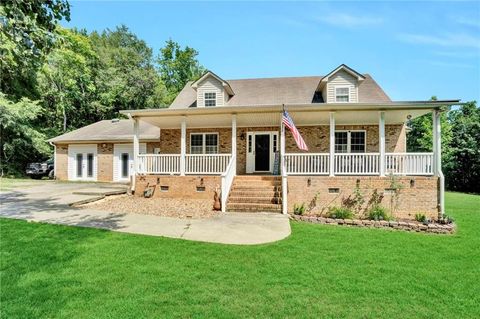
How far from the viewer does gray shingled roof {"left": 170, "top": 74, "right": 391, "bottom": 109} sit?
14.8 meters

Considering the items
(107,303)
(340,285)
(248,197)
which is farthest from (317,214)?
(107,303)

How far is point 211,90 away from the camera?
15.1 metres

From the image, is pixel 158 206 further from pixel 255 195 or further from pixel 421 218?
pixel 421 218

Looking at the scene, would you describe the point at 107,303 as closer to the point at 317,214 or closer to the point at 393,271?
the point at 393,271

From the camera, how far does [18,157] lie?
24.7m

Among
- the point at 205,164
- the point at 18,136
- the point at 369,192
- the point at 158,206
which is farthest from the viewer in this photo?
the point at 18,136

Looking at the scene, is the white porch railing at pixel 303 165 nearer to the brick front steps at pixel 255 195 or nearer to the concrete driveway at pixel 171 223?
the brick front steps at pixel 255 195

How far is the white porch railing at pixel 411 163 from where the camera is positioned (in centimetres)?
1048

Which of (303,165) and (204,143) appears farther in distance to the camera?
(204,143)

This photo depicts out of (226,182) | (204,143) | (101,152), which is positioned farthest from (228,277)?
(101,152)

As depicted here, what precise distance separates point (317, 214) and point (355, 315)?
268 inches

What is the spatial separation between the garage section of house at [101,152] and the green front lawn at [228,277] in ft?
43.2

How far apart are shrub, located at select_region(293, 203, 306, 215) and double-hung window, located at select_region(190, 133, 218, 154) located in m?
6.24

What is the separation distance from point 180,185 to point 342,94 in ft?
29.2
